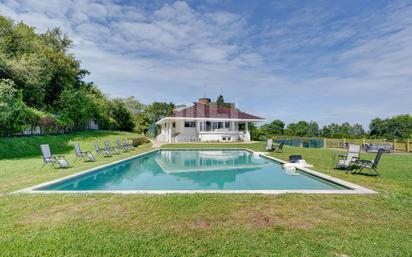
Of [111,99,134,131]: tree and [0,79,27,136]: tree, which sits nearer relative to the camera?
[0,79,27,136]: tree

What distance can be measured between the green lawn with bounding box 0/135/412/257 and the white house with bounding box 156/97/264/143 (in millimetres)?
22921

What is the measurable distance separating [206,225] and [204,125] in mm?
26228

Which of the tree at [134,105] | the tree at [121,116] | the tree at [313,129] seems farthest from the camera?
the tree at [313,129]

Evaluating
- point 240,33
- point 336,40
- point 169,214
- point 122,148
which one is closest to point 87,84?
point 122,148

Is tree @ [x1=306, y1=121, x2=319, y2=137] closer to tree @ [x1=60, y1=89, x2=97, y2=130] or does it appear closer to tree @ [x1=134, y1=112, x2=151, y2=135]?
tree @ [x1=134, y1=112, x2=151, y2=135]

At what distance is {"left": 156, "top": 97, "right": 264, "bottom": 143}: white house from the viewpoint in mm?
28688

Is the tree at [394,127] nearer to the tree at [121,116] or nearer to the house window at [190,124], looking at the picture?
the house window at [190,124]

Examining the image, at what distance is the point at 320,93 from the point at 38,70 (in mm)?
36963

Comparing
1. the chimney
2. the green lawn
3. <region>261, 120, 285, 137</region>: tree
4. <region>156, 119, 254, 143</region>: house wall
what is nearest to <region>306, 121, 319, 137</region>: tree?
<region>261, 120, 285, 137</region>: tree

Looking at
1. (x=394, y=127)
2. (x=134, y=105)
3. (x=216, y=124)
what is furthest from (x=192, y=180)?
(x=394, y=127)

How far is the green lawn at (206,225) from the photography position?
3145mm

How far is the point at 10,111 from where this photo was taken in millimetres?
14766

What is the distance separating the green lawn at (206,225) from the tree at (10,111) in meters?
12.2

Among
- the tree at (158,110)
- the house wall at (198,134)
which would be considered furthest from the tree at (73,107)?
the tree at (158,110)
